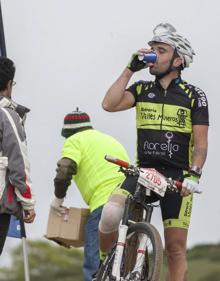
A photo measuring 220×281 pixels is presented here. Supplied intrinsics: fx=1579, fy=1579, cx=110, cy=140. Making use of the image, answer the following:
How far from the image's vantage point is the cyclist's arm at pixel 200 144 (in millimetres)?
11852

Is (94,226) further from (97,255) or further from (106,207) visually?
(106,207)

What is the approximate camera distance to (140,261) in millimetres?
11422

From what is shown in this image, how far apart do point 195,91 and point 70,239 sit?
2269 millimetres

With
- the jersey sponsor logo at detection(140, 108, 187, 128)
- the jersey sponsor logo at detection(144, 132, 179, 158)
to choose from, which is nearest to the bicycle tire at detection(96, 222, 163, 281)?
the jersey sponsor logo at detection(144, 132, 179, 158)

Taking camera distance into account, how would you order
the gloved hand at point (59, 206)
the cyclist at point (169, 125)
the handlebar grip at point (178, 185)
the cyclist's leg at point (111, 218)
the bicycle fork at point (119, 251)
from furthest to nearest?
the gloved hand at point (59, 206) < the cyclist at point (169, 125) < the cyclist's leg at point (111, 218) < the handlebar grip at point (178, 185) < the bicycle fork at point (119, 251)

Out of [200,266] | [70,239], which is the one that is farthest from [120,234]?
[200,266]

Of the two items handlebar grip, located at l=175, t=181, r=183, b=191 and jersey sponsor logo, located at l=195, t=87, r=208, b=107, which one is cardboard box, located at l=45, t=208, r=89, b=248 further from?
handlebar grip, located at l=175, t=181, r=183, b=191

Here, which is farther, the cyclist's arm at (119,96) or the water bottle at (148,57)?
the cyclist's arm at (119,96)

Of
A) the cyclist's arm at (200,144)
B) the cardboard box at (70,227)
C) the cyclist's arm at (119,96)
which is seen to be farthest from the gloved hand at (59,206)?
the cyclist's arm at (200,144)

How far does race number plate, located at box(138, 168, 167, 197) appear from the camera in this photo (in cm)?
1151

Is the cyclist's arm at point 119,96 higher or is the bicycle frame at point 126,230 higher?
the cyclist's arm at point 119,96

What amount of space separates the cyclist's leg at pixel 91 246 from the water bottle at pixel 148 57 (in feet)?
6.28

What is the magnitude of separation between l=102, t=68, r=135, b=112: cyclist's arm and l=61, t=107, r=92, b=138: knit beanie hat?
169 centimetres

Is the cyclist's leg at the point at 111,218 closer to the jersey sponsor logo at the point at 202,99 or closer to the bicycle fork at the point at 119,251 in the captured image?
the bicycle fork at the point at 119,251
